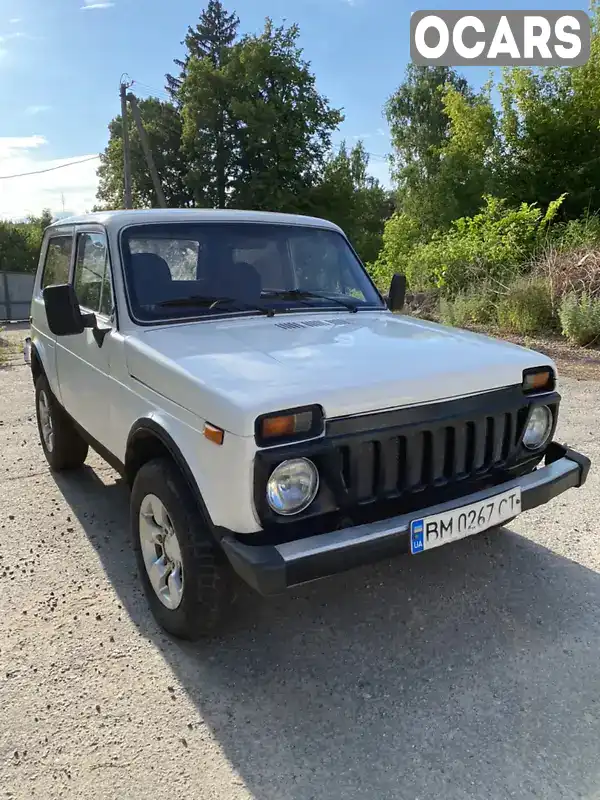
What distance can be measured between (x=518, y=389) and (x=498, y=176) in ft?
56.3

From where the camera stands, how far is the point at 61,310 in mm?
3238

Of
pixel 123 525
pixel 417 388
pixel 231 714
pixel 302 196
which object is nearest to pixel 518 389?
pixel 417 388

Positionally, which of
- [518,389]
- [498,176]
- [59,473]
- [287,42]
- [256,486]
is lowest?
[59,473]

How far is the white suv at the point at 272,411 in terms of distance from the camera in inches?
90.4

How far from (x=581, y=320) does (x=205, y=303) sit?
8407 millimetres

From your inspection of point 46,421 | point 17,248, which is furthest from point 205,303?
point 17,248

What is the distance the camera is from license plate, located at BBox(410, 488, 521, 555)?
247cm

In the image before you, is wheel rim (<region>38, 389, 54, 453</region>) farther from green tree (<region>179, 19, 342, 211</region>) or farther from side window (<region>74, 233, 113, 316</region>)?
green tree (<region>179, 19, 342, 211</region>)

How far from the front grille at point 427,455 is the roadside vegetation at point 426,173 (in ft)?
27.0

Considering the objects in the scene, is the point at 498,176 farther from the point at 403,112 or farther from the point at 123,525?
the point at 403,112

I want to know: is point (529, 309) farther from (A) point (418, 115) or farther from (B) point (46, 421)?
(A) point (418, 115)

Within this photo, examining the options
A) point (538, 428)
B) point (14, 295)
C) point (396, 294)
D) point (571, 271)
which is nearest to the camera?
point (538, 428)

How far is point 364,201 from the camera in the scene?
33656mm

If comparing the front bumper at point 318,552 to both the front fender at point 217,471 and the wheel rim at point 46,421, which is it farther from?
the wheel rim at point 46,421
